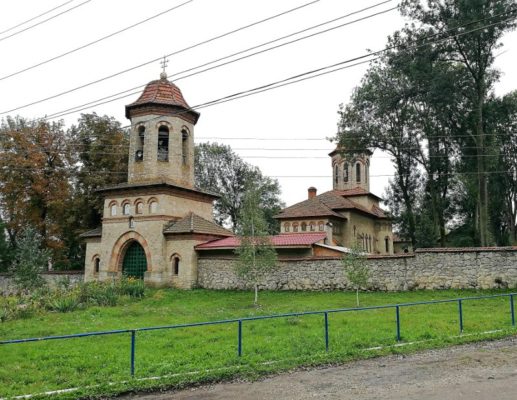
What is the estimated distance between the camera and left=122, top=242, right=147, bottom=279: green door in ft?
89.5

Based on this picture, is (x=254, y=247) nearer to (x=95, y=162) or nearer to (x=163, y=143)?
(x=163, y=143)

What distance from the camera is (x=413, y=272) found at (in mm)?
20688

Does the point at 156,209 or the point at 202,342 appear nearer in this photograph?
the point at 202,342

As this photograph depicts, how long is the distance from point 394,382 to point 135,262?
21955 mm

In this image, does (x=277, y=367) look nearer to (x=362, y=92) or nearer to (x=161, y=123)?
(x=161, y=123)

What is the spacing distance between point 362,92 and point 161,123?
13428 mm

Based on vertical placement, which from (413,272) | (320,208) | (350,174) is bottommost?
(413,272)

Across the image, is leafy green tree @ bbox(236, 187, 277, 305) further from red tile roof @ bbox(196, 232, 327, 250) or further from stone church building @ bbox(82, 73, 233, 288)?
stone church building @ bbox(82, 73, 233, 288)

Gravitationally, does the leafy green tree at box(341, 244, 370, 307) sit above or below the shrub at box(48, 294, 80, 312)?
above

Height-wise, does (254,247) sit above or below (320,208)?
below

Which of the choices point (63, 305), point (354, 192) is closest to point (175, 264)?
point (63, 305)

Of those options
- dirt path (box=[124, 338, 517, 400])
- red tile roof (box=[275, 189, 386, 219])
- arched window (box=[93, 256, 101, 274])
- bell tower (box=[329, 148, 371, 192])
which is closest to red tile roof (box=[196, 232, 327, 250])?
arched window (box=[93, 256, 101, 274])

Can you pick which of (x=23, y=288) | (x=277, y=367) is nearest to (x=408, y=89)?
(x=277, y=367)

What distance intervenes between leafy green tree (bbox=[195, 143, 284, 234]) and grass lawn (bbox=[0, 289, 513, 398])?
36.7 m
